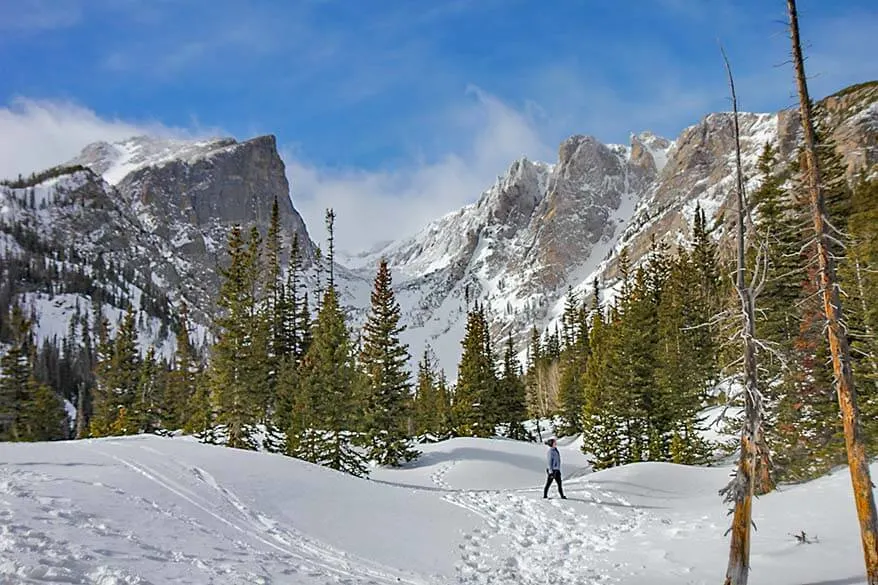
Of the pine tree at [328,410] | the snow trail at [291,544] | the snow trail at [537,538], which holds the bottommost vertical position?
the snow trail at [537,538]

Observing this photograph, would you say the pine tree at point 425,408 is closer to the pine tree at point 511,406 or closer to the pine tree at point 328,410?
the pine tree at point 511,406

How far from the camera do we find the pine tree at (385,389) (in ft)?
102

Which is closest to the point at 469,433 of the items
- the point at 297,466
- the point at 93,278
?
the point at 297,466

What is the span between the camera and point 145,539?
9109 millimetres

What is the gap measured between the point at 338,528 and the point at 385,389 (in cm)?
1894

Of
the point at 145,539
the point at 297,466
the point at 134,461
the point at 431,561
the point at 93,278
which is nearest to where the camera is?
the point at 145,539

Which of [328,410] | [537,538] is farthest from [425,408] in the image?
[537,538]

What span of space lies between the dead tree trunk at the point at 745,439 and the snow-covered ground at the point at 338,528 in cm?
116

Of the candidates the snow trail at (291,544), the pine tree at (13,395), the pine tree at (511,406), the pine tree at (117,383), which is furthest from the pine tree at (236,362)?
the pine tree at (511,406)

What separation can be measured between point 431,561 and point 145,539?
18.5ft

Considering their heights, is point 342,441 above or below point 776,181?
below

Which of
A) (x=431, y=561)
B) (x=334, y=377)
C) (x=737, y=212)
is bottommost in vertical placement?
(x=431, y=561)

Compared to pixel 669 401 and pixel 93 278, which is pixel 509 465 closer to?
pixel 669 401

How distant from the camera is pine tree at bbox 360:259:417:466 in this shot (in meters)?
A: 31.0
